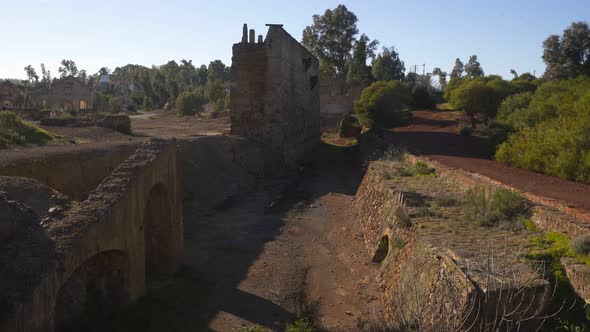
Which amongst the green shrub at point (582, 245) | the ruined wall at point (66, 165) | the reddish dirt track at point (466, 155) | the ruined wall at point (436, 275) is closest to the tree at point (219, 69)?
the reddish dirt track at point (466, 155)

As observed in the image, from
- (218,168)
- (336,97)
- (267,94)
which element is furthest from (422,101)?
(218,168)

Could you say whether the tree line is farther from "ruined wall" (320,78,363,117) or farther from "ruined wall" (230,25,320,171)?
"ruined wall" (230,25,320,171)

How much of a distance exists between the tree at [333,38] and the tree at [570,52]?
Answer: 24.7 metres

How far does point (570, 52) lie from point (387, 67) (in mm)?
27240

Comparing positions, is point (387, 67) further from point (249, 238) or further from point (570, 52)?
point (249, 238)

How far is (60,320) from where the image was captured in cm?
878

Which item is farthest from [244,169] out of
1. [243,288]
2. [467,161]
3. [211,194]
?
[243,288]

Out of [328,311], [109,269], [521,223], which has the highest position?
[521,223]

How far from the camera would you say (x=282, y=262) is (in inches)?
563

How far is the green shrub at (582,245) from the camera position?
27.0ft

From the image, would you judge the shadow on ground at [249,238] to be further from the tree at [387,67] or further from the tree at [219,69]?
the tree at [219,69]

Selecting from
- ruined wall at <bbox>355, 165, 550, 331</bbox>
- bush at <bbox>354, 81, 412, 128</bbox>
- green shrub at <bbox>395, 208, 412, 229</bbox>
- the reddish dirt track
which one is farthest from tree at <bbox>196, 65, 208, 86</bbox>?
green shrub at <bbox>395, 208, 412, 229</bbox>

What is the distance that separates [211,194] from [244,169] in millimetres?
4649

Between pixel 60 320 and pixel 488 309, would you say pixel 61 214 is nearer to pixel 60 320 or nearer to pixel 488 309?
pixel 60 320
